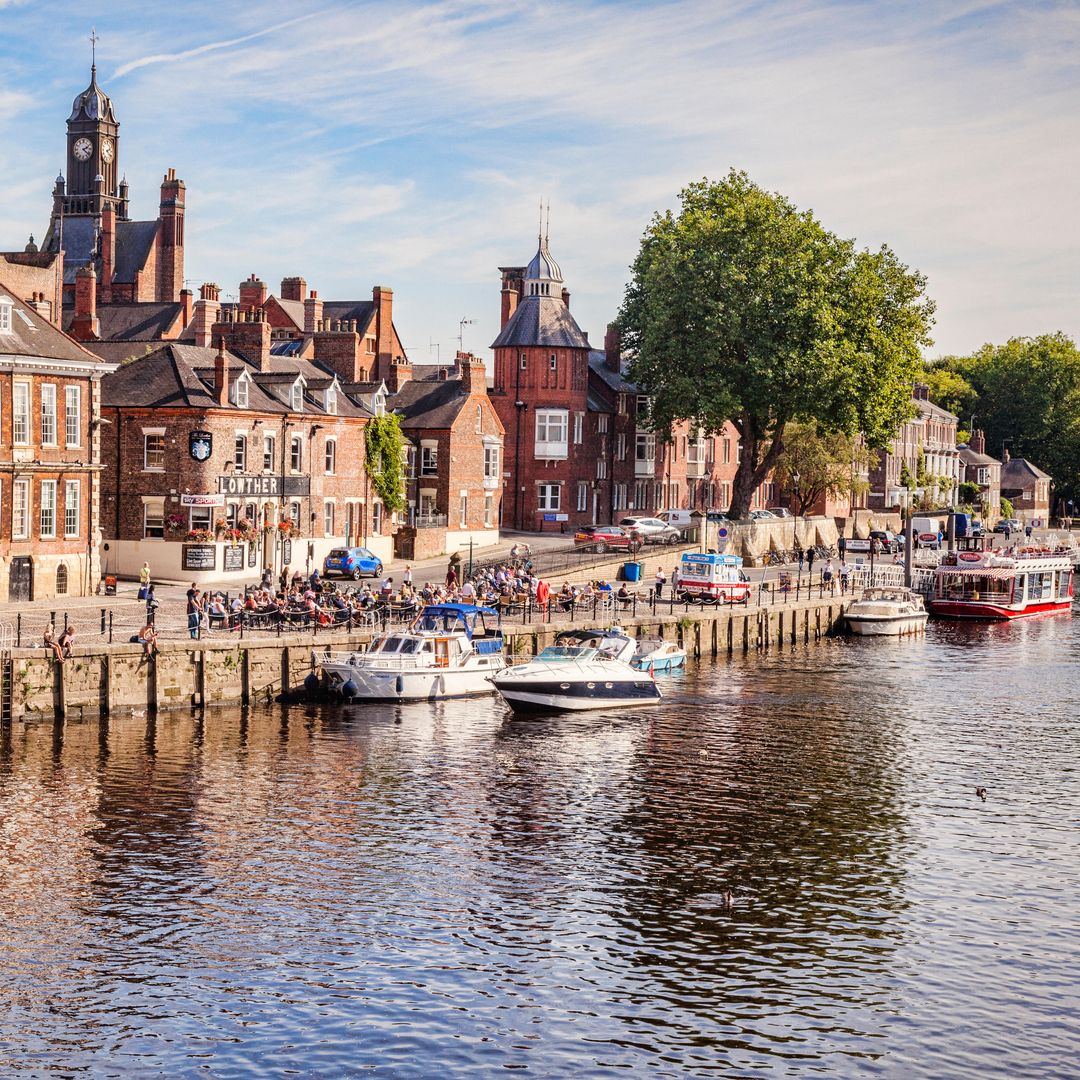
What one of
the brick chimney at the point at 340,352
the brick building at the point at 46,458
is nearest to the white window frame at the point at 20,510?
the brick building at the point at 46,458

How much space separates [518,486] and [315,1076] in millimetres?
85568

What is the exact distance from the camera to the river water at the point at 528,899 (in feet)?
90.3

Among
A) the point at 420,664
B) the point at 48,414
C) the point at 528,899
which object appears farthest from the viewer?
the point at 48,414

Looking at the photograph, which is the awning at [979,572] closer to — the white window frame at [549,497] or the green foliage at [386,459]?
the white window frame at [549,497]

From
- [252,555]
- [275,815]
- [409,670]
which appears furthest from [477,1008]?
[252,555]

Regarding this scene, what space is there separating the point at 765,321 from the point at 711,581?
2807 centimetres

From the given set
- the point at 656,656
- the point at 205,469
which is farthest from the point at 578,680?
the point at 205,469

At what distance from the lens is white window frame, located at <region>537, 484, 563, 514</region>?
11088 centimetres

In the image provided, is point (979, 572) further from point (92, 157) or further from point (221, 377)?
point (92, 157)

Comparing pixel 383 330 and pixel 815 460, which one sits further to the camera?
pixel 815 460

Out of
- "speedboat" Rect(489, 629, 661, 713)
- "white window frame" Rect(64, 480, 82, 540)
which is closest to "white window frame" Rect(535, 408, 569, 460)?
"white window frame" Rect(64, 480, 82, 540)

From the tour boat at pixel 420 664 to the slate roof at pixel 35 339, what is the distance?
18518 millimetres

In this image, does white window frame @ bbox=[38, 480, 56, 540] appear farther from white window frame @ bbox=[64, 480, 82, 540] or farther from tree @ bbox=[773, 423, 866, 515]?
tree @ bbox=[773, 423, 866, 515]

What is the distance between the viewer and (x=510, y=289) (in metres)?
114
